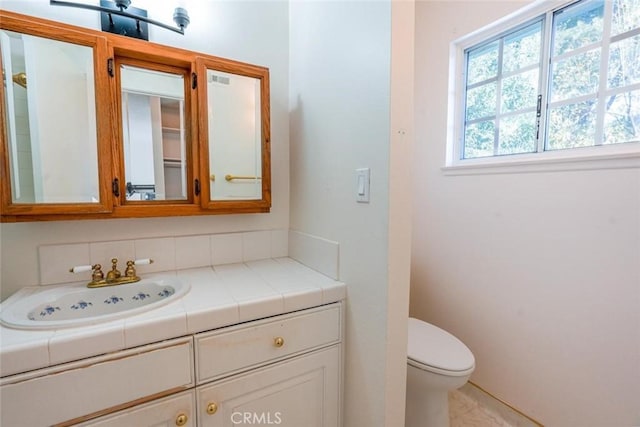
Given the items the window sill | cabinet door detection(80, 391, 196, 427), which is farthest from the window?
cabinet door detection(80, 391, 196, 427)

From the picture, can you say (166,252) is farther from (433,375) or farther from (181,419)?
(433,375)

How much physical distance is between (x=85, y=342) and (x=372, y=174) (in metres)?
0.91

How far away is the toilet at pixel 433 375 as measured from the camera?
45.7 inches

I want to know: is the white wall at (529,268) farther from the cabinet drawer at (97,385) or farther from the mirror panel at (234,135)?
the cabinet drawer at (97,385)

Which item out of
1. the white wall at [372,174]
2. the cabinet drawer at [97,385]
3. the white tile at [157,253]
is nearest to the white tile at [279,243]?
the white wall at [372,174]

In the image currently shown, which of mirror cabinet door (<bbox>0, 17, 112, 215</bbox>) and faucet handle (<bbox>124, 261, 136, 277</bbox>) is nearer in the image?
mirror cabinet door (<bbox>0, 17, 112, 215</bbox>)

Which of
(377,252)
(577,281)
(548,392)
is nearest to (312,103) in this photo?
(377,252)

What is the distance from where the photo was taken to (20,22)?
929 mm

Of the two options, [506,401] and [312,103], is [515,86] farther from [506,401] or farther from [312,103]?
[506,401]

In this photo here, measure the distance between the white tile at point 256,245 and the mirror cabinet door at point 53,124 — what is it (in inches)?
23.2

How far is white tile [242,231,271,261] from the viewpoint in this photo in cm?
143

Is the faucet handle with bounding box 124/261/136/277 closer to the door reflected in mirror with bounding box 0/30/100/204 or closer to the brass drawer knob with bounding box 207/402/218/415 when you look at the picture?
the door reflected in mirror with bounding box 0/30/100/204

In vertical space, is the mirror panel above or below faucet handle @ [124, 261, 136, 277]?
above

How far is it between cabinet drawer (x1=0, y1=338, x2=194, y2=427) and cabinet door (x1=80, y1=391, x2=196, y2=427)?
0.08 feet
